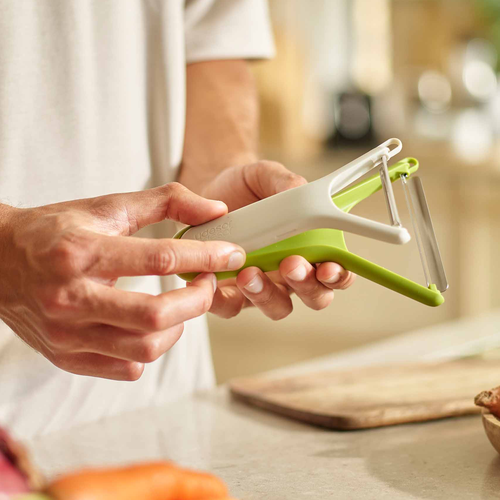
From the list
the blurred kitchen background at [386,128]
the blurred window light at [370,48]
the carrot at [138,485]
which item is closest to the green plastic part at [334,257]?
the carrot at [138,485]

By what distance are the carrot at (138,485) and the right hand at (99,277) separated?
0.12 meters

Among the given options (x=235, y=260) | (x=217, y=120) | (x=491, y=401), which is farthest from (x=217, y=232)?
(x=217, y=120)

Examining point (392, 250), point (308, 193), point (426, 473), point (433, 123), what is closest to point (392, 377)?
point (426, 473)

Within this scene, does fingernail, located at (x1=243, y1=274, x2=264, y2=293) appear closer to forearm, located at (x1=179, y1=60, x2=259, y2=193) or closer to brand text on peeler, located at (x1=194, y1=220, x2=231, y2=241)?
brand text on peeler, located at (x1=194, y1=220, x2=231, y2=241)

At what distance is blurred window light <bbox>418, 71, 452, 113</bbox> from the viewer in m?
2.39

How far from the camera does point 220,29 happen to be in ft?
3.10

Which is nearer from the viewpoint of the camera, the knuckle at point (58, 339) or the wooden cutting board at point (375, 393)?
the knuckle at point (58, 339)

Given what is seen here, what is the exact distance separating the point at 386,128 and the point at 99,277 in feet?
7.09

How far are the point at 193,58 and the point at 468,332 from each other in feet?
2.34

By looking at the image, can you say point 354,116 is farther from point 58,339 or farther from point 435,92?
point 58,339

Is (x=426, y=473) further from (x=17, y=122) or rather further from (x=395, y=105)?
(x=395, y=105)

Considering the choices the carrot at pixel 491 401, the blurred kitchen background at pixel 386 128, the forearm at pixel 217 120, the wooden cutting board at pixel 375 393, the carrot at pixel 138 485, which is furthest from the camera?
the blurred kitchen background at pixel 386 128

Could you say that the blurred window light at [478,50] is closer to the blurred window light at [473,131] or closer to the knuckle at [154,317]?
the blurred window light at [473,131]

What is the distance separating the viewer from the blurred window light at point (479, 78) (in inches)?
92.9
